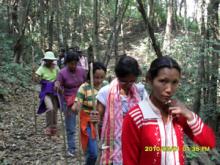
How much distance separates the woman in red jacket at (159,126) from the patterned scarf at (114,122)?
1124 mm

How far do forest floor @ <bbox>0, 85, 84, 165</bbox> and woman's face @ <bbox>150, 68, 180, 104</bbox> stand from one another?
4.69 m

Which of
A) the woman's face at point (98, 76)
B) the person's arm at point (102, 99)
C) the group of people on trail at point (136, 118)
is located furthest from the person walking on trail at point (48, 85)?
the person's arm at point (102, 99)

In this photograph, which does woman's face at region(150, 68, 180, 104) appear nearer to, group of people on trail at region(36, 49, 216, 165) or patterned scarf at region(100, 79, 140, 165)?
group of people on trail at region(36, 49, 216, 165)

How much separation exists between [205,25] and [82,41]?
19.2 meters

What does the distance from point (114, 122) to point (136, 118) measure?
121cm

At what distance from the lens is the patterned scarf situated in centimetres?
371

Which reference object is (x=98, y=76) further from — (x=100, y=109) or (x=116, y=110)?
(x=116, y=110)

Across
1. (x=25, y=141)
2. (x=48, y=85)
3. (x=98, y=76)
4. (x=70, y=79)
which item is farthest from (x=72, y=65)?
(x=25, y=141)

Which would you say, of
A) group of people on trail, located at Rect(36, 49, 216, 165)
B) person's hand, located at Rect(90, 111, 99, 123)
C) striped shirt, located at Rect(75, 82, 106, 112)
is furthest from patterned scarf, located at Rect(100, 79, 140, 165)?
striped shirt, located at Rect(75, 82, 106, 112)

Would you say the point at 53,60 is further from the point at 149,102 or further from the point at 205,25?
the point at 149,102

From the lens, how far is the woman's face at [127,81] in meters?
3.62

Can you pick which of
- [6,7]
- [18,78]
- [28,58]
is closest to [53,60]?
[18,78]

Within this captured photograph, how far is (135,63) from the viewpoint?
11.6 feet

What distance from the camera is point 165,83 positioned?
8.17 ft
